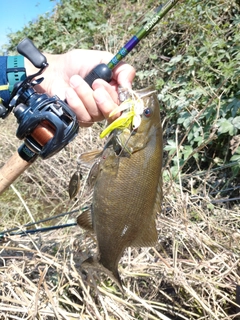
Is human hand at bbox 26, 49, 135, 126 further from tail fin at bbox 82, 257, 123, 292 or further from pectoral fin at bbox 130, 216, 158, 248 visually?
tail fin at bbox 82, 257, 123, 292

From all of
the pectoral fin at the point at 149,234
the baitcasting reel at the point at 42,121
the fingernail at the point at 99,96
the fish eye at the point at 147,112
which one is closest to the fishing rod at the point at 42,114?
the baitcasting reel at the point at 42,121

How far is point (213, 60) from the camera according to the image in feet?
13.5

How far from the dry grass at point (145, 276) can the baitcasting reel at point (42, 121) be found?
91 centimetres

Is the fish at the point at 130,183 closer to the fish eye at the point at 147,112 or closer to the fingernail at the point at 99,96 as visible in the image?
the fish eye at the point at 147,112

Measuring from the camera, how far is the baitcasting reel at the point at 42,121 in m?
1.82

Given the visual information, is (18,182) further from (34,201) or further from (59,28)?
(59,28)

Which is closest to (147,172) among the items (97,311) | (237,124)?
(97,311)

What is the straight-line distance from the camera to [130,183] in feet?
5.95

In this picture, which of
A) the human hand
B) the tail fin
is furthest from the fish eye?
the tail fin

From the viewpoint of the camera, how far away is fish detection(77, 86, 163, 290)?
5.95ft

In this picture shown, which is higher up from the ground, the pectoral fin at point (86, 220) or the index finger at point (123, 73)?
the index finger at point (123, 73)

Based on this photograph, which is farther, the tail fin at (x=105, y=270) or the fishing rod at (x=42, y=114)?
the tail fin at (x=105, y=270)

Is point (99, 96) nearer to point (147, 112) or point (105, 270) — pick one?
point (147, 112)

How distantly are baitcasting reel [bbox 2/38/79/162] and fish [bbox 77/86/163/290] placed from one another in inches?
8.9
